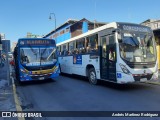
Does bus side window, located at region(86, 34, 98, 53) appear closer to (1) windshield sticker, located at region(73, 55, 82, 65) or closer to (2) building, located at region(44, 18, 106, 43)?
(1) windshield sticker, located at region(73, 55, 82, 65)

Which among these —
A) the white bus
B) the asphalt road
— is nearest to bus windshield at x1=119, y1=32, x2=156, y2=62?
the white bus

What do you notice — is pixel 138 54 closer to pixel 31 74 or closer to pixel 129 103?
pixel 129 103

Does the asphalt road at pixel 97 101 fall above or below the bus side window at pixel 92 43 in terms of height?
below

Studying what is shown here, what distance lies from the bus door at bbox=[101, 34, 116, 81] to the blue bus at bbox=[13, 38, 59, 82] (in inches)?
156

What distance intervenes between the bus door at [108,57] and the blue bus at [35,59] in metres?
3.97

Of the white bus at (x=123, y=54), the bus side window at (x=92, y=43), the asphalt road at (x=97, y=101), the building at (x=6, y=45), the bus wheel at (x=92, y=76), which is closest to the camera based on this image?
the asphalt road at (x=97, y=101)

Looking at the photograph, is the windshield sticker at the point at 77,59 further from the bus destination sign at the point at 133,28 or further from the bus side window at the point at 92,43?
the bus destination sign at the point at 133,28

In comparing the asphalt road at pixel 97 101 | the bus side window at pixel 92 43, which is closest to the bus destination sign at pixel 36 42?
the bus side window at pixel 92 43

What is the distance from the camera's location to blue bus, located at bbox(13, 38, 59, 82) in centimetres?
1357

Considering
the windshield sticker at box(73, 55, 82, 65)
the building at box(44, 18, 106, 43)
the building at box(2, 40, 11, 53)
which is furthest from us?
the building at box(44, 18, 106, 43)

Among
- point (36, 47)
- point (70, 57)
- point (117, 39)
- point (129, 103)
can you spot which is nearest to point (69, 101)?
point (129, 103)

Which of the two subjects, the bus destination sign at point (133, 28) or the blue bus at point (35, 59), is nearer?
the bus destination sign at point (133, 28)

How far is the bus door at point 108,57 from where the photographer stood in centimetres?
1072

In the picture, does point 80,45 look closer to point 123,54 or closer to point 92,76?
point 92,76
